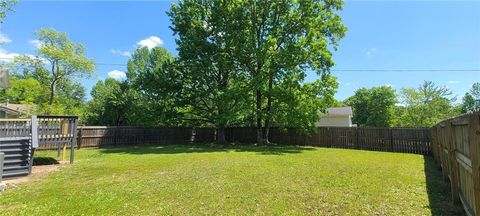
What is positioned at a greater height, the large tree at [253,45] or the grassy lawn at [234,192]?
the large tree at [253,45]

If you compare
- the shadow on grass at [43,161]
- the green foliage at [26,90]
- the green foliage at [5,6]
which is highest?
the green foliage at [5,6]

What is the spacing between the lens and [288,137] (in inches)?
812

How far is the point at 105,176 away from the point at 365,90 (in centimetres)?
4951

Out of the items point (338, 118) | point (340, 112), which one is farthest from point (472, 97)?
point (338, 118)

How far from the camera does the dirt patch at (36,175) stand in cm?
679

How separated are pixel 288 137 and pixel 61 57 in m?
27.9

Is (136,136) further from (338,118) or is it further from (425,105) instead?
(425,105)

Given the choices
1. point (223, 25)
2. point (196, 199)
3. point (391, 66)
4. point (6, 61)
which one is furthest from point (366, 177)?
point (6, 61)

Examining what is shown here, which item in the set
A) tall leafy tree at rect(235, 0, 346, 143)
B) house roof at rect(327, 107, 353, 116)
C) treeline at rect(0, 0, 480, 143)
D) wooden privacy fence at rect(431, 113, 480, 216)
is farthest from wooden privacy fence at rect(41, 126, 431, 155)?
wooden privacy fence at rect(431, 113, 480, 216)

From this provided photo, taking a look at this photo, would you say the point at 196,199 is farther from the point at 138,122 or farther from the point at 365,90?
the point at 365,90

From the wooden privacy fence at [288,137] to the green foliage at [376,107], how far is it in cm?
2621

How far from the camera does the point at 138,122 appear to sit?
20406mm

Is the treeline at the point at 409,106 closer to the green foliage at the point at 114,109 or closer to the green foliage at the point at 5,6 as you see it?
the green foliage at the point at 114,109

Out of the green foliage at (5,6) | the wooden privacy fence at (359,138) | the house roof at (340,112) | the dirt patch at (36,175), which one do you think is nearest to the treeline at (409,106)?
the house roof at (340,112)
